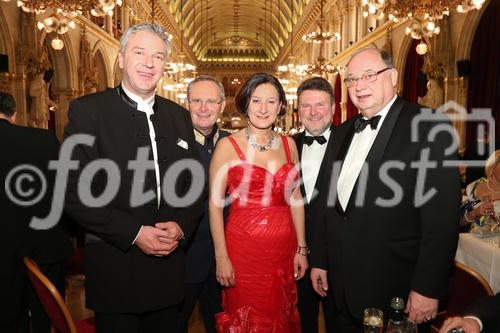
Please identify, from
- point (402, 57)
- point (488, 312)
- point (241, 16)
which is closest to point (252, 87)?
point (488, 312)

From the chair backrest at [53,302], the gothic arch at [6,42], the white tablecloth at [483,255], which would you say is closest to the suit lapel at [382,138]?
the white tablecloth at [483,255]

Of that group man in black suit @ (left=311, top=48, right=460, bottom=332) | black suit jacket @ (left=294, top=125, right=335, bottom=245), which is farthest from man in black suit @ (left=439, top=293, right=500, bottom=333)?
black suit jacket @ (left=294, top=125, right=335, bottom=245)

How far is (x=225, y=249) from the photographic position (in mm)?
2885

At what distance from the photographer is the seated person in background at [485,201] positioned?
3.77 m

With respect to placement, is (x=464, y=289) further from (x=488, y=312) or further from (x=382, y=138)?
(x=382, y=138)

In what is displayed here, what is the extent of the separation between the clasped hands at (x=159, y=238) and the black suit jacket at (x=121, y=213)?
5 cm

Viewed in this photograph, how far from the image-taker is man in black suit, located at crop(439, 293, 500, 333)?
1861 mm

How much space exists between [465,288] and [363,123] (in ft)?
4.07

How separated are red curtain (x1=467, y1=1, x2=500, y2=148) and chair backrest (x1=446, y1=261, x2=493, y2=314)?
8317mm

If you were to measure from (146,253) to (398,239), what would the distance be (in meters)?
1.38

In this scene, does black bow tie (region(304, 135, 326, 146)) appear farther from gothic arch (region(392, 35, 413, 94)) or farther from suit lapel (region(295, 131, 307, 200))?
gothic arch (region(392, 35, 413, 94))

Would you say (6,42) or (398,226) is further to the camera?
(6,42)

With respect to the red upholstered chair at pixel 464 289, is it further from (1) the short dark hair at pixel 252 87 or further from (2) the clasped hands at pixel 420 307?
(1) the short dark hair at pixel 252 87

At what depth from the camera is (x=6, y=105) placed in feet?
10.2
